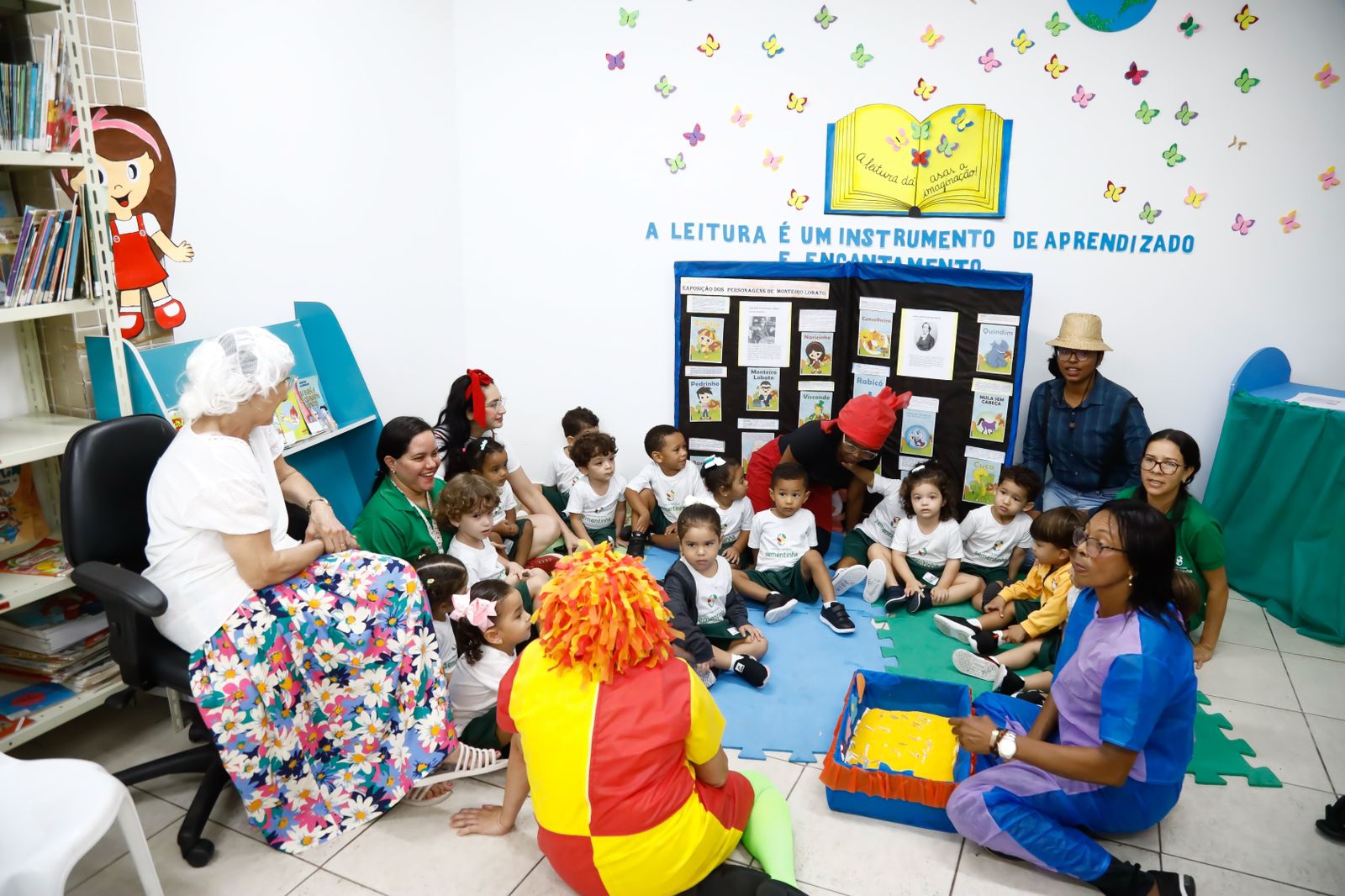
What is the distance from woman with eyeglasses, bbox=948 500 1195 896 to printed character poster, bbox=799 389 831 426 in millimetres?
2333

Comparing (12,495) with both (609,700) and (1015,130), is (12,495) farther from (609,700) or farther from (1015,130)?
(1015,130)

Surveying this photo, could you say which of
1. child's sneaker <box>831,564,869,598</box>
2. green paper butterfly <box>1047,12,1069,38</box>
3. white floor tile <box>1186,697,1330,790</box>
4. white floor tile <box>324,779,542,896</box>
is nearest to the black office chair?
white floor tile <box>324,779,542,896</box>

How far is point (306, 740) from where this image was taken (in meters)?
2.62

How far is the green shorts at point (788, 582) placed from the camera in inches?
162

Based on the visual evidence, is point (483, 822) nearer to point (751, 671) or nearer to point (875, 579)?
point (751, 671)

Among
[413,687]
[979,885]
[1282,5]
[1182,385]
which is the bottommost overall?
[979,885]

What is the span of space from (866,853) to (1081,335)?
2.67 m

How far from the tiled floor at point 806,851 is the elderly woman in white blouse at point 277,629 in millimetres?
119

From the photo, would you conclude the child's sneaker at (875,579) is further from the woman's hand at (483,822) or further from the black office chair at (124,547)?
the black office chair at (124,547)

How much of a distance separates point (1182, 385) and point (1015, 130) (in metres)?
1.48

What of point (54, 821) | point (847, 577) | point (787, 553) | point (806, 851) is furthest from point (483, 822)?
point (847, 577)

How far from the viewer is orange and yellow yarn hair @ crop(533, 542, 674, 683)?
2.02 m

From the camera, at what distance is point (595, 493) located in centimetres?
466

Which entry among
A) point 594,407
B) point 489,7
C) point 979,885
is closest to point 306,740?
point 979,885
